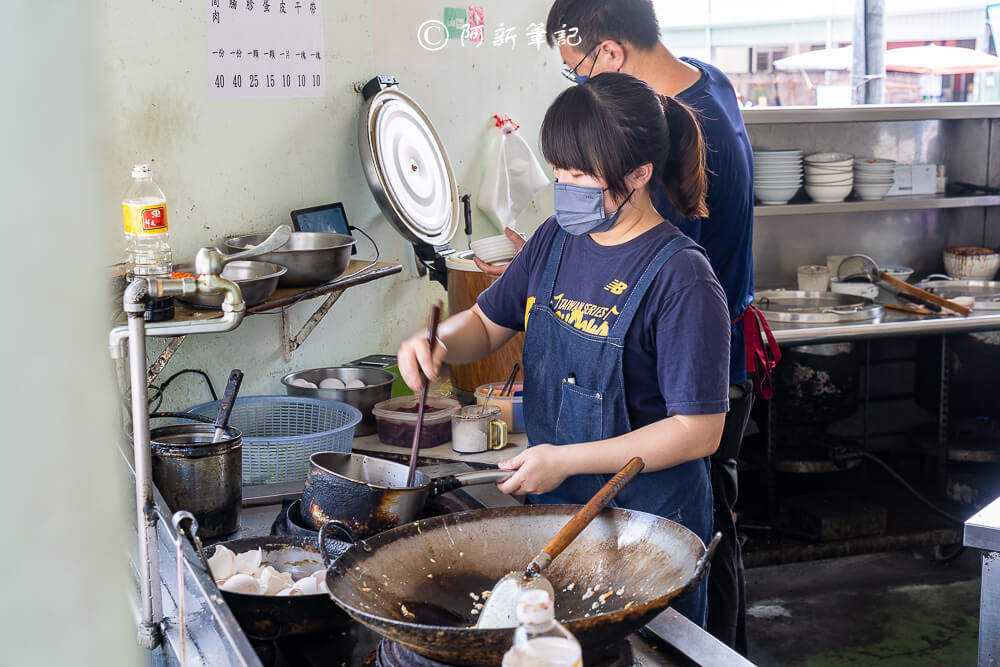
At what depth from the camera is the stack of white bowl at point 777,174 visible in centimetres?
430

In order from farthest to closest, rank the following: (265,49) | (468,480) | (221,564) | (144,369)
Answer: (265,49) < (468,480) < (221,564) < (144,369)

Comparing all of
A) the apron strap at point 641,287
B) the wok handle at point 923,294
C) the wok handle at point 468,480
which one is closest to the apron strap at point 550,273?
the apron strap at point 641,287

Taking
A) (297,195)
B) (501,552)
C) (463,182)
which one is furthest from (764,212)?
(501,552)

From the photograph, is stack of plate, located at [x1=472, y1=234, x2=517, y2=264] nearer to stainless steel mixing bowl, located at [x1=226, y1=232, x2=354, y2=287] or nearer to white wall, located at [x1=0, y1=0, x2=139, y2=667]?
stainless steel mixing bowl, located at [x1=226, y1=232, x2=354, y2=287]

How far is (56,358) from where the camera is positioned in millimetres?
541

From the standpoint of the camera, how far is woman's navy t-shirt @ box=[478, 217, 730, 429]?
Answer: 164cm

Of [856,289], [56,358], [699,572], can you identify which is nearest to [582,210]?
[699,572]

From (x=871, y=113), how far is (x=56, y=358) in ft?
14.8

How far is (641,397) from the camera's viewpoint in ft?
5.79

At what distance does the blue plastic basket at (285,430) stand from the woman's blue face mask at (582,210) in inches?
35.4

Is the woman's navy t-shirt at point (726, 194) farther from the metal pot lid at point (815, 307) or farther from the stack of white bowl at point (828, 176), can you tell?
the stack of white bowl at point (828, 176)

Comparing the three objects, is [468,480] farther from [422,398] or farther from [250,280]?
[250,280]

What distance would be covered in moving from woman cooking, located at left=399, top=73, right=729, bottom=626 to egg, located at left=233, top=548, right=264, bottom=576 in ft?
1.39

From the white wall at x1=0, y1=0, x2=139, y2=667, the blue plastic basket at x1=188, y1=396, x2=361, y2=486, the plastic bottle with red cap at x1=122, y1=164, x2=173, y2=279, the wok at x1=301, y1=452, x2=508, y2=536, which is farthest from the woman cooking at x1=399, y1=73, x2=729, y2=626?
the white wall at x1=0, y1=0, x2=139, y2=667
